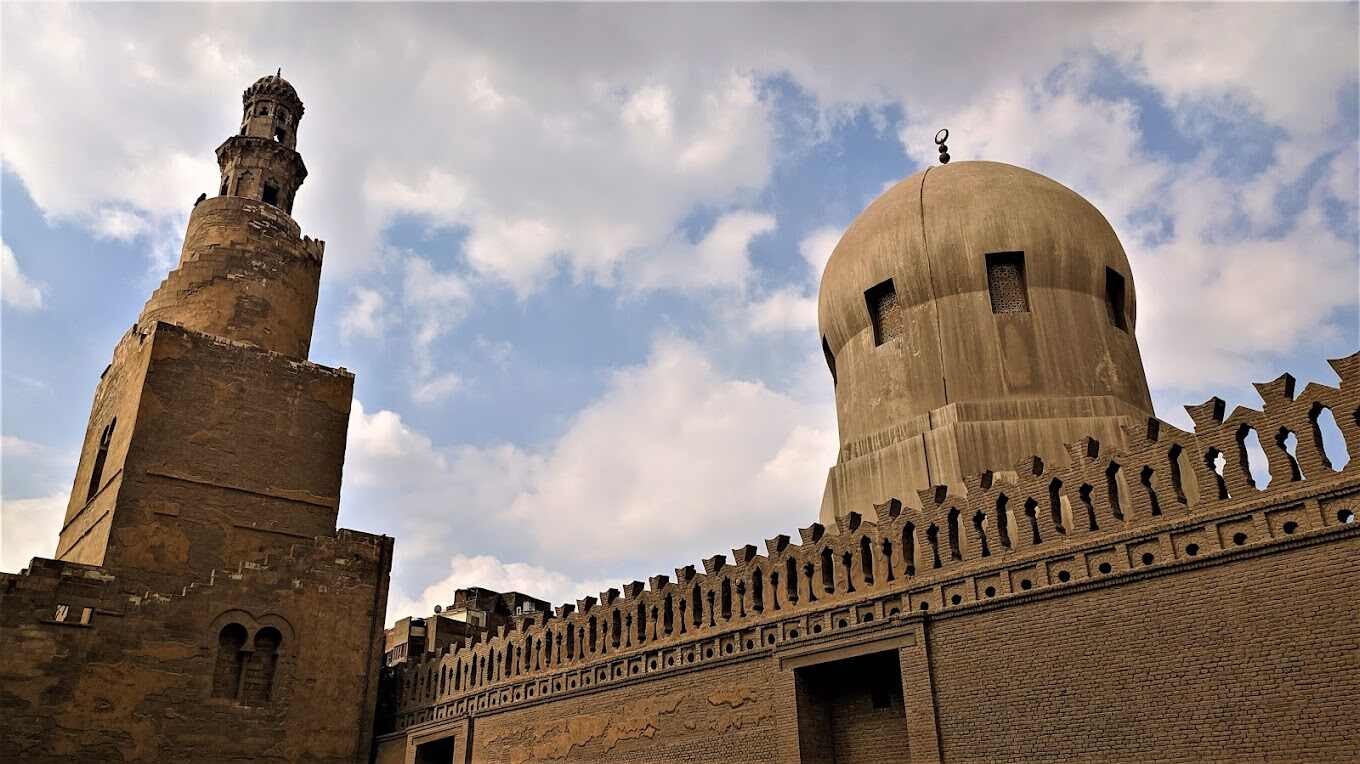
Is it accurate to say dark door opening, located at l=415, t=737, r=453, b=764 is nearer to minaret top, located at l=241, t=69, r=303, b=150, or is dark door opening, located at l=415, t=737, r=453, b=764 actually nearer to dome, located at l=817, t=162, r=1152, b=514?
dome, located at l=817, t=162, r=1152, b=514

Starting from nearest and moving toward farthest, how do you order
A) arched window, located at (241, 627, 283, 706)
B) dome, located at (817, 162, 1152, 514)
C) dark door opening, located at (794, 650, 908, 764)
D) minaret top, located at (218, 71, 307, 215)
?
dark door opening, located at (794, 650, 908, 764)
dome, located at (817, 162, 1152, 514)
arched window, located at (241, 627, 283, 706)
minaret top, located at (218, 71, 307, 215)

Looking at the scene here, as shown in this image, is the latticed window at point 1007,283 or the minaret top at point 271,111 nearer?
the latticed window at point 1007,283

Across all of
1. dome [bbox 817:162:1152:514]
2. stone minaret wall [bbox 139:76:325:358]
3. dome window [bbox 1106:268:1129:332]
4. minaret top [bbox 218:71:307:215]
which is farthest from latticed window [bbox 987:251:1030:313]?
minaret top [bbox 218:71:307:215]

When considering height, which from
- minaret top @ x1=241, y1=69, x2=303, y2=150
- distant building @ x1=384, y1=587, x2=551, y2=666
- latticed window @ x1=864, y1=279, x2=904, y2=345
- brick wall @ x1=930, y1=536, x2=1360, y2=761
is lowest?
brick wall @ x1=930, y1=536, x2=1360, y2=761

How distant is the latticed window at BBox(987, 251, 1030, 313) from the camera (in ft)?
44.4

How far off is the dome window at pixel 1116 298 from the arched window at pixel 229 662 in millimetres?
14799

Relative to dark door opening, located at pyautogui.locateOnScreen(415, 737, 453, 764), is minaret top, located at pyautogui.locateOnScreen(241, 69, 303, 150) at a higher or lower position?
higher

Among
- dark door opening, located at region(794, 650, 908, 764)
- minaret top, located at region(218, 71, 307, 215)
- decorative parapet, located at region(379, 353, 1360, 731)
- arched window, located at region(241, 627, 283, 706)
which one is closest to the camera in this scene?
decorative parapet, located at region(379, 353, 1360, 731)

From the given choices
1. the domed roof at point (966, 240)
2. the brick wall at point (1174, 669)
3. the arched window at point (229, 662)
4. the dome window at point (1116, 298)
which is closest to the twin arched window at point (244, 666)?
the arched window at point (229, 662)

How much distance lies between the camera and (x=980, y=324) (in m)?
13.3

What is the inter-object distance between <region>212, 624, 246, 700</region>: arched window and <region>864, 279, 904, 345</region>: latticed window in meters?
11.7

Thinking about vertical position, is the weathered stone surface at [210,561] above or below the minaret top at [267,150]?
below

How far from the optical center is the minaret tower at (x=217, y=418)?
703 inches

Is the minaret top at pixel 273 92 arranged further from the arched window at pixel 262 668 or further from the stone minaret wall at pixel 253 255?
the arched window at pixel 262 668
